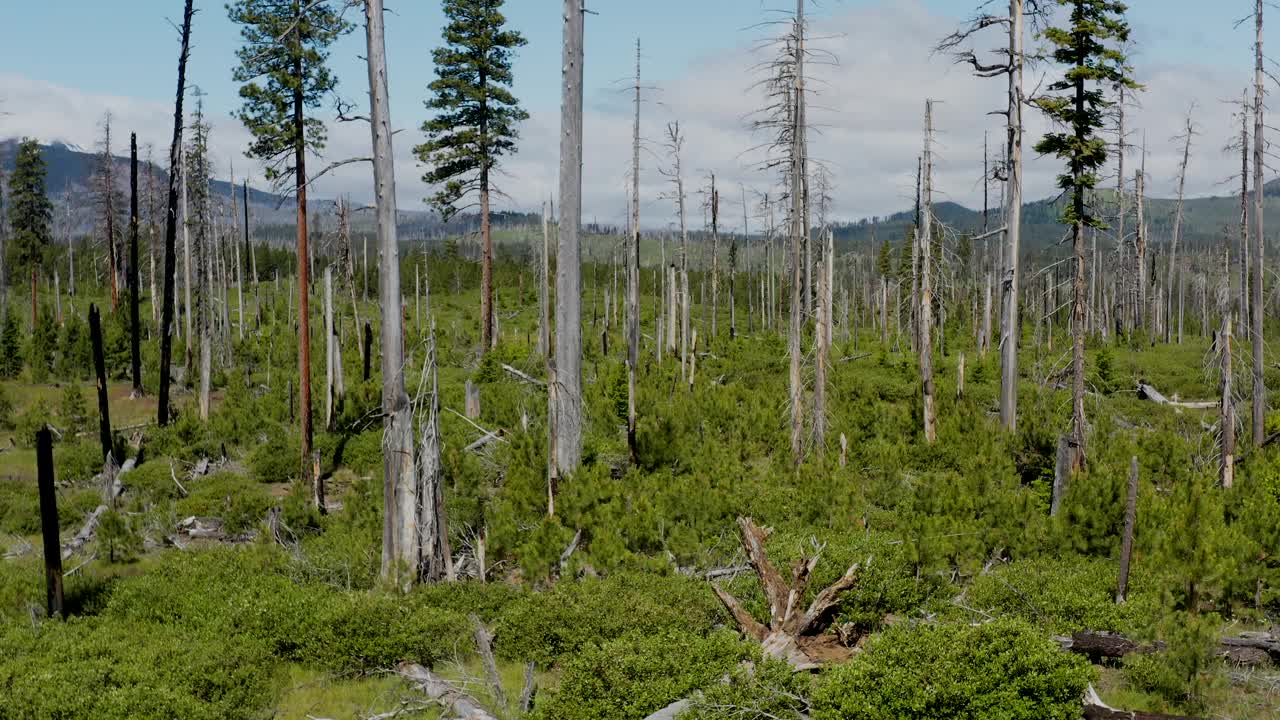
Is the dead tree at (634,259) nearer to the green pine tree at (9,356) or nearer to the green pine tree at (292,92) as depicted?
the green pine tree at (292,92)

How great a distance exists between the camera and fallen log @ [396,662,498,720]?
26.8ft

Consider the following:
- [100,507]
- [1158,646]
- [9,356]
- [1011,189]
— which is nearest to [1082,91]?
[1011,189]

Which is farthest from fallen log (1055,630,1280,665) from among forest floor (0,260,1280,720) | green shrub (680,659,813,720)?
green shrub (680,659,813,720)

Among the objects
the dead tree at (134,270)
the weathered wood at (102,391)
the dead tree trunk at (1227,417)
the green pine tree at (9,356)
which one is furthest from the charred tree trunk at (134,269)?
the dead tree trunk at (1227,417)

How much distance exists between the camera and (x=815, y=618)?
9078 mm

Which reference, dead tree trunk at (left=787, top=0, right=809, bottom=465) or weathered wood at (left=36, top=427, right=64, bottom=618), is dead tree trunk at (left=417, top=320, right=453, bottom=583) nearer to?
weathered wood at (left=36, top=427, right=64, bottom=618)

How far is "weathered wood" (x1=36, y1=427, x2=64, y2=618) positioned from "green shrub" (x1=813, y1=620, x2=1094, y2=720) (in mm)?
10642

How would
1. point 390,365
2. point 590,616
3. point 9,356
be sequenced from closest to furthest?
1. point 590,616
2. point 390,365
3. point 9,356

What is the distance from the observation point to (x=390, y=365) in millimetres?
11516

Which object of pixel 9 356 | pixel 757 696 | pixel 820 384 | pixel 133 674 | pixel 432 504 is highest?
pixel 820 384

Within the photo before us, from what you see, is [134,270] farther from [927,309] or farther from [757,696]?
[757,696]

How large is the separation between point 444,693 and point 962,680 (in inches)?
200

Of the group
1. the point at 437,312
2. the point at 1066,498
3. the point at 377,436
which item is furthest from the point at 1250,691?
the point at 437,312

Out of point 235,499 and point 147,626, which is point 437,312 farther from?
point 147,626
